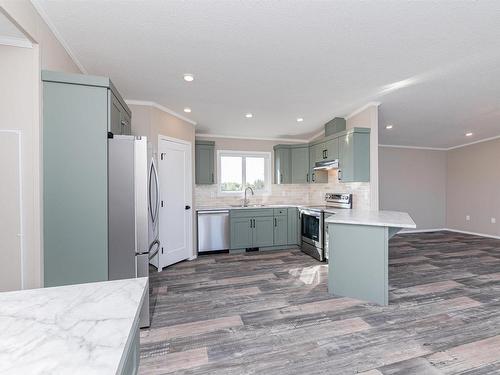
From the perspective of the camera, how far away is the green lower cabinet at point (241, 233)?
4527 millimetres

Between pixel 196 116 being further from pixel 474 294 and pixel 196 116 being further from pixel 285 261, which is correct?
pixel 474 294

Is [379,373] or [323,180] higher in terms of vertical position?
[323,180]

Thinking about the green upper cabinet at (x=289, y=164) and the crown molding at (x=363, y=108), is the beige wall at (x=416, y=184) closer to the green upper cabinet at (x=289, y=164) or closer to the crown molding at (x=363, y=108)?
the green upper cabinet at (x=289, y=164)

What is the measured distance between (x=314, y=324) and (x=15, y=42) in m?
3.29

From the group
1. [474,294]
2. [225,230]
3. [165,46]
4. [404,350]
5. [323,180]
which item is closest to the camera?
[404,350]

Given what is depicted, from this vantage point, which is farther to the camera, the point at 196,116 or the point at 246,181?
the point at 246,181

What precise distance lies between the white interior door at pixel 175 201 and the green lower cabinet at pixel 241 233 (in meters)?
0.80

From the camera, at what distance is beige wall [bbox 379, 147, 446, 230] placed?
20.5 ft

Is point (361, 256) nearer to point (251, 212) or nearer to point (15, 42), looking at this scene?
point (251, 212)

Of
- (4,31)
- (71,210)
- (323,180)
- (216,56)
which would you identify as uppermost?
(216,56)

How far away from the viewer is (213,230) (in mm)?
4461

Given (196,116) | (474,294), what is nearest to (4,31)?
(196,116)

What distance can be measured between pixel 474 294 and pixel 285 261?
93.9 inches

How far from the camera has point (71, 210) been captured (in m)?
1.85
